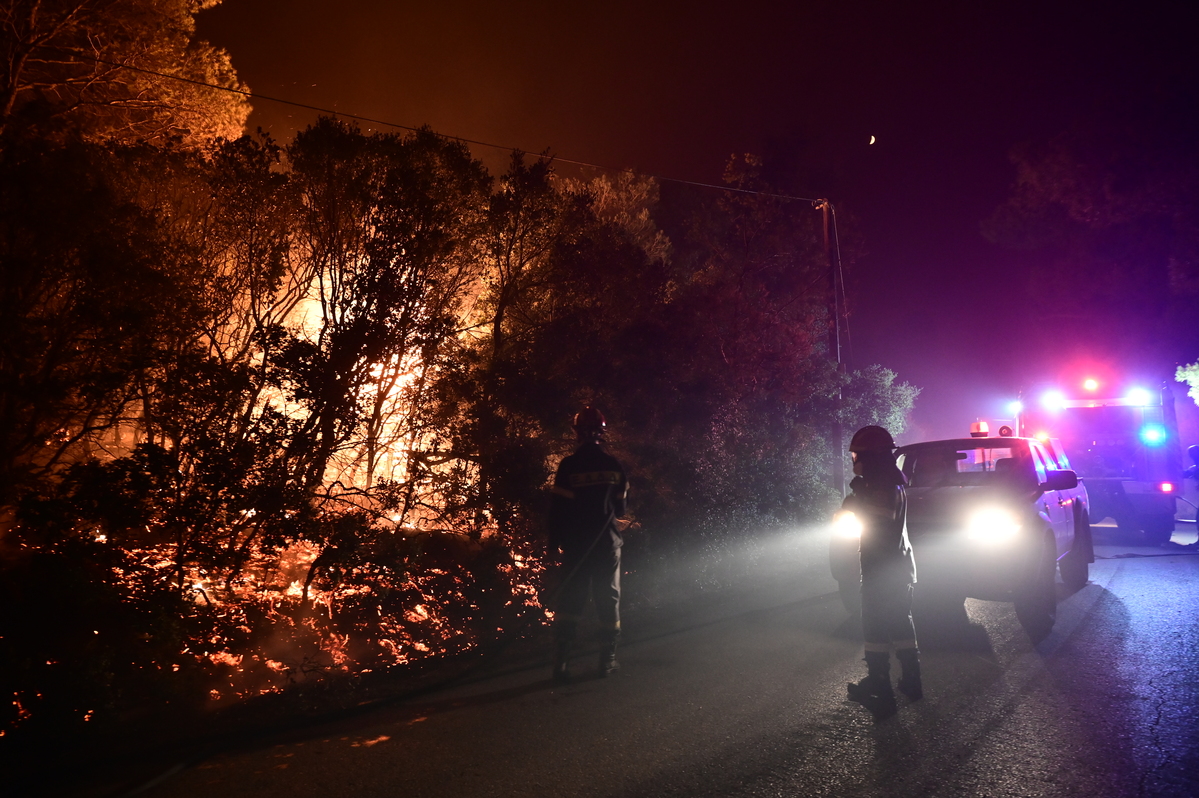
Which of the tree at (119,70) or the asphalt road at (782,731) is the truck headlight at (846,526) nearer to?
the asphalt road at (782,731)

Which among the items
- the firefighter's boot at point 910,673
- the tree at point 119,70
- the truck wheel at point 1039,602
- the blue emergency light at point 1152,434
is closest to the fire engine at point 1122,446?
the blue emergency light at point 1152,434

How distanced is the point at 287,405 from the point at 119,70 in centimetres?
670

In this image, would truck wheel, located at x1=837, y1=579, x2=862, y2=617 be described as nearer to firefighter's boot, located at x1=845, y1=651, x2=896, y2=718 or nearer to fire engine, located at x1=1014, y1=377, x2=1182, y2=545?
firefighter's boot, located at x1=845, y1=651, x2=896, y2=718

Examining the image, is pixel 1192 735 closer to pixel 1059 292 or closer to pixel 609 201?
pixel 609 201

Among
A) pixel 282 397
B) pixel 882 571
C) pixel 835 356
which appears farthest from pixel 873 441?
pixel 835 356

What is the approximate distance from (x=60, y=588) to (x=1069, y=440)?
16.1m

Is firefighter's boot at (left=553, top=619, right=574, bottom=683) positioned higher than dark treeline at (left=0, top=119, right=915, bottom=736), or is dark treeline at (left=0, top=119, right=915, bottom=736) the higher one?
dark treeline at (left=0, top=119, right=915, bottom=736)

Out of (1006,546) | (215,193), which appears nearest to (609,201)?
(215,193)

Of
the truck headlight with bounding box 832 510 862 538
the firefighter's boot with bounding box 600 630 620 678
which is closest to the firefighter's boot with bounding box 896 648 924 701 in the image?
the firefighter's boot with bounding box 600 630 620 678

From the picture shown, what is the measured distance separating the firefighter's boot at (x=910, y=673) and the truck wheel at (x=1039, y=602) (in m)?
2.11

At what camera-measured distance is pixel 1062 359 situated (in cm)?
2386

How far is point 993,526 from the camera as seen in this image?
22.6 feet

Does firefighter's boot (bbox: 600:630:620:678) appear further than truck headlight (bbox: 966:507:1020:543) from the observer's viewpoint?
No

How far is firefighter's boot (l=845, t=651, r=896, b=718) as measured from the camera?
191 inches
